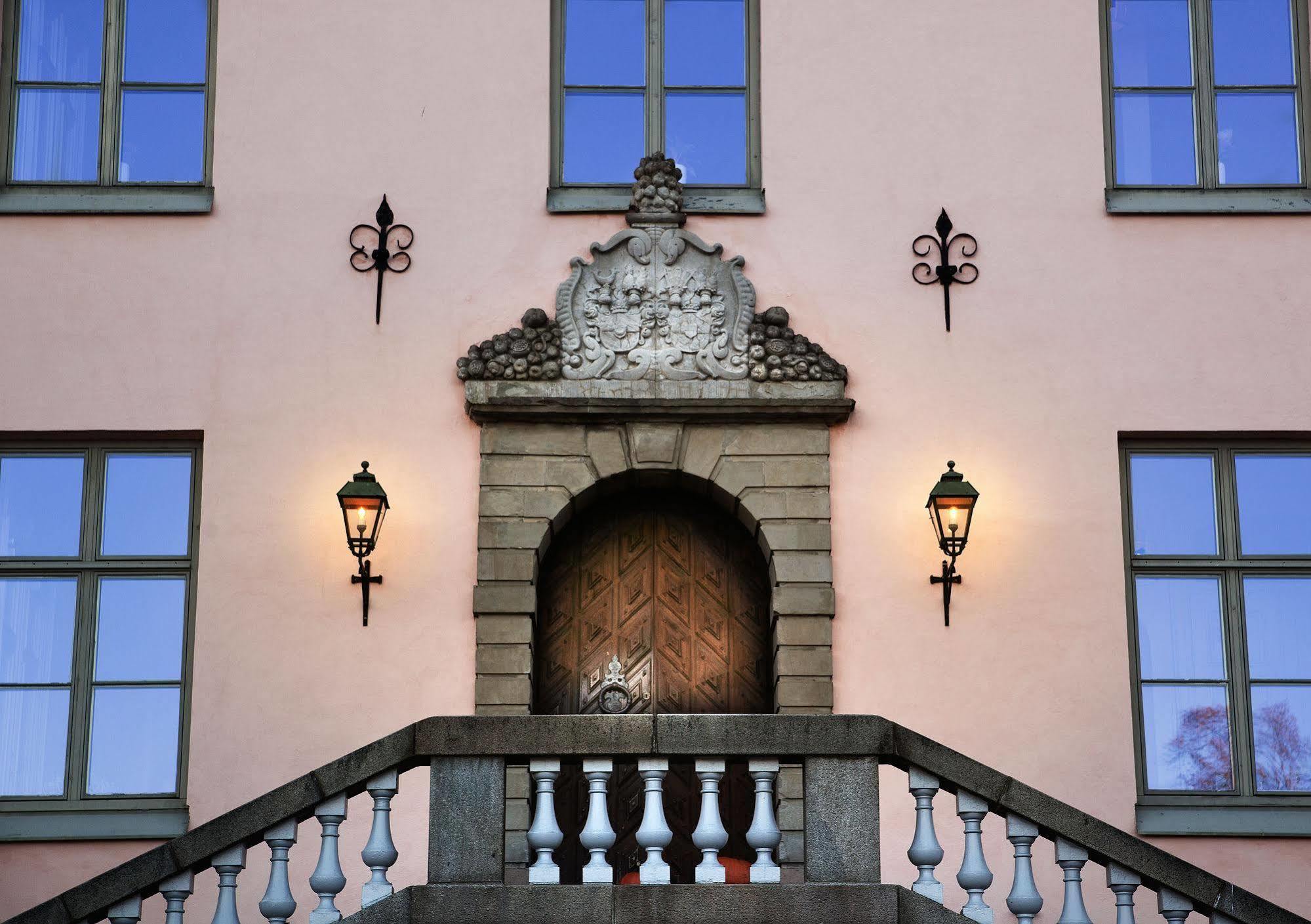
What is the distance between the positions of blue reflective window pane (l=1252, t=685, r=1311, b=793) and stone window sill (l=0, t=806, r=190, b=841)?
5076 mm

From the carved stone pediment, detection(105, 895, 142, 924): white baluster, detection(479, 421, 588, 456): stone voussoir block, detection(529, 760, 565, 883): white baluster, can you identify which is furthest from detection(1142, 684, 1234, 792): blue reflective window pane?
detection(105, 895, 142, 924): white baluster

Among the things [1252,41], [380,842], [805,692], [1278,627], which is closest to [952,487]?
[805,692]

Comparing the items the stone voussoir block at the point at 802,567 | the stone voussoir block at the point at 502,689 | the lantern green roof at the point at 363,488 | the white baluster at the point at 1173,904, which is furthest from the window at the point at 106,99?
the white baluster at the point at 1173,904

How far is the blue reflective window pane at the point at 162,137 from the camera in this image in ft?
30.3

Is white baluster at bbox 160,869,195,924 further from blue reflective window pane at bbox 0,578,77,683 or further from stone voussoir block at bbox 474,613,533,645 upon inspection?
blue reflective window pane at bbox 0,578,77,683

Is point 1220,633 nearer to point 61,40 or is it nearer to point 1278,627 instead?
point 1278,627

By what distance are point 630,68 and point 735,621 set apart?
2.90 m

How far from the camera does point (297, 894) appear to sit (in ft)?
27.2

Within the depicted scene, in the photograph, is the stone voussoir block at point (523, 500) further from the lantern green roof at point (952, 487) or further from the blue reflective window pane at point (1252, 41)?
the blue reflective window pane at point (1252, 41)

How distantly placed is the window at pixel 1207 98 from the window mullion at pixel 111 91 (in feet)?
16.6

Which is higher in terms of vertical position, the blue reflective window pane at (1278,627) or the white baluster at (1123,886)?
the blue reflective window pane at (1278,627)

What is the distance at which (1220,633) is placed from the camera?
346 inches

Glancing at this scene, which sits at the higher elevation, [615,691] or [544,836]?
[615,691]

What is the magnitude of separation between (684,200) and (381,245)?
5.00ft
